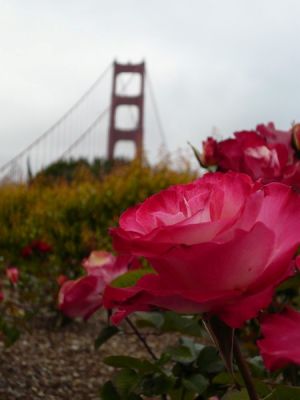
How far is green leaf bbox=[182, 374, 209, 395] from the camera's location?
32.6 inches

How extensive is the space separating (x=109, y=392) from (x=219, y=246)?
53 centimetres

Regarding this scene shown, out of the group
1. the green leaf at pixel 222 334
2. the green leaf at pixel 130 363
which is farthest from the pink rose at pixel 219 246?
the green leaf at pixel 130 363

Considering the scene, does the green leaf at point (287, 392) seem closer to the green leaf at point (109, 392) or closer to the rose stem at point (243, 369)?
the rose stem at point (243, 369)

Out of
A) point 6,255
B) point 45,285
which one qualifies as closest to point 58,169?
point 6,255

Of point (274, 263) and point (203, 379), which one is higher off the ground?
point (274, 263)

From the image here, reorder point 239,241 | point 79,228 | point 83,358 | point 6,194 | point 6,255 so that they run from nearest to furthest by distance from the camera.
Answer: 1. point 239,241
2. point 83,358
3. point 79,228
4. point 6,255
5. point 6,194

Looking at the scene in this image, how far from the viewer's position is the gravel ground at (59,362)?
2076mm

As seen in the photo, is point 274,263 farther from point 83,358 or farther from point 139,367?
point 83,358

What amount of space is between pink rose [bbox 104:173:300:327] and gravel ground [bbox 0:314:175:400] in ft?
5.22

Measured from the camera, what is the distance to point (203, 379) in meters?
0.85

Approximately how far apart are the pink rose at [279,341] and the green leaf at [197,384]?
1.41 feet

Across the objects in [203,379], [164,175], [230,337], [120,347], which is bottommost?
[120,347]

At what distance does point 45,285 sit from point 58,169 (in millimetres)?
12011

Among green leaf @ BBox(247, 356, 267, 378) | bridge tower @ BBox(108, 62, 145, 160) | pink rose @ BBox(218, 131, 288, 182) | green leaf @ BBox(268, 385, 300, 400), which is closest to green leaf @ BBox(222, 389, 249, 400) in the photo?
green leaf @ BBox(268, 385, 300, 400)
